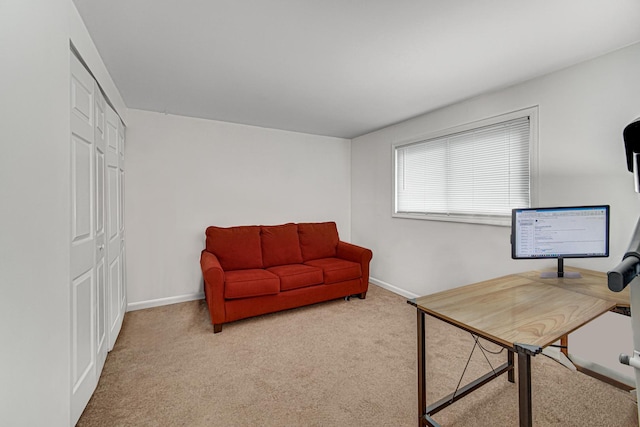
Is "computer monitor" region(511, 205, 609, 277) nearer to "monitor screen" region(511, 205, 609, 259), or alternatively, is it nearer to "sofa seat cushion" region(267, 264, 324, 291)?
Answer: "monitor screen" region(511, 205, 609, 259)

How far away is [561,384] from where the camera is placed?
1921 millimetres

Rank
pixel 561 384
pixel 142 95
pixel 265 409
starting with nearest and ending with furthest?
pixel 265 409
pixel 561 384
pixel 142 95

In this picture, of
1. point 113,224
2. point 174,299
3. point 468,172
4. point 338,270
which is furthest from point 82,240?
point 468,172

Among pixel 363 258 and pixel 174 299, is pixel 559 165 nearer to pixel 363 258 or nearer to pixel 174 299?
pixel 363 258

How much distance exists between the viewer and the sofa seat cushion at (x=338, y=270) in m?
3.36

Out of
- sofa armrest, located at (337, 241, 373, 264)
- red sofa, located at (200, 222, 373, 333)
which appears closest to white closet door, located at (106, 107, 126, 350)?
red sofa, located at (200, 222, 373, 333)

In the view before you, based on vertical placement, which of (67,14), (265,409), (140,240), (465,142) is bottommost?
(265,409)

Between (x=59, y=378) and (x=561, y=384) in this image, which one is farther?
(x=561, y=384)

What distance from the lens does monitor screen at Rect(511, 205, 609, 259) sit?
190cm

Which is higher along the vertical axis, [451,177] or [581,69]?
[581,69]

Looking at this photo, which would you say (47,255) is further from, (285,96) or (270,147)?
(270,147)

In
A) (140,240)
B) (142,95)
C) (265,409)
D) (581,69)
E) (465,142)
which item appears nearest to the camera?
(265,409)

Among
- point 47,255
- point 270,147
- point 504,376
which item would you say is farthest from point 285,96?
point 504,376

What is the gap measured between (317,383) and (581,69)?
3014 mm
